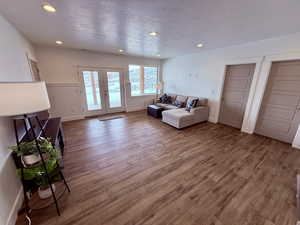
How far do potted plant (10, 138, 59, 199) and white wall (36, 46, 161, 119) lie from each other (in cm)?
348

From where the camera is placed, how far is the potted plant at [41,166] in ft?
4.57

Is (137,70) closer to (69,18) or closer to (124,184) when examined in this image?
(69,18)

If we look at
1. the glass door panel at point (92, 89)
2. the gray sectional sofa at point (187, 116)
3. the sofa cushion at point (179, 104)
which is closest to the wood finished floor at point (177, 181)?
the gray sectional sofa at point (187, 116)

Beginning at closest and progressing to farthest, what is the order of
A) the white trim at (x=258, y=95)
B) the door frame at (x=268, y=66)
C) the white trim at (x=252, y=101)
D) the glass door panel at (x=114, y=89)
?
the door frame at (x=268, y=66), the white trim at (x=258, y=95), the white trim at (x=252, y=101), the glass door panel at (x=114, y=89)

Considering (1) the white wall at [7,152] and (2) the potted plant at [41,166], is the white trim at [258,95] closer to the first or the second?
(2) the potted plant at [41,166]

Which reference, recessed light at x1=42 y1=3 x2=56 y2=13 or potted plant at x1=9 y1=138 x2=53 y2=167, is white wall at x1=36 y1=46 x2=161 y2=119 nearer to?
Result: recessed light at x1=42 y1=3 x2=56 y2=13

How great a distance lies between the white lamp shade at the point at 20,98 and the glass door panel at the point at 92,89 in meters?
3.96

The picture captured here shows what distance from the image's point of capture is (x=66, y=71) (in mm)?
4375

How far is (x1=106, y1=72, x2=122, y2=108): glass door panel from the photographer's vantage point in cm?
531

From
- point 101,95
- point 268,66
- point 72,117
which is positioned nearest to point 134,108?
point 101,95

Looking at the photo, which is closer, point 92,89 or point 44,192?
point 44,192

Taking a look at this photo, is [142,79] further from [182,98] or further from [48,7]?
[48,7]

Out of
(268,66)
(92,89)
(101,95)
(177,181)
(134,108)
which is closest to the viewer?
(177,181)

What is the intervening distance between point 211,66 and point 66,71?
523 centimetres
